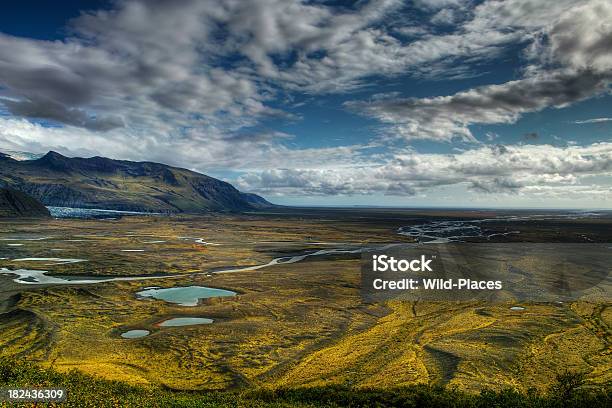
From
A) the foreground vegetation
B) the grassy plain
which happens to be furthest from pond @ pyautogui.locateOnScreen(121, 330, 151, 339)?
Result: the foreground vegetation

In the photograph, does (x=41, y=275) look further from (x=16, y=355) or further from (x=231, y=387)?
(x=231, y=387)

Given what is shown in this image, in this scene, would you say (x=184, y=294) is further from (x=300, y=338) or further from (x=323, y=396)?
(x=323, y=396)

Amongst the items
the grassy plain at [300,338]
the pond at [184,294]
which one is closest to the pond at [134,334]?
the grassy plain at [300,338]

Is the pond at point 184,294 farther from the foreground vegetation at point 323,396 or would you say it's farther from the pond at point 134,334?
the foreground vegetation at point 323,396

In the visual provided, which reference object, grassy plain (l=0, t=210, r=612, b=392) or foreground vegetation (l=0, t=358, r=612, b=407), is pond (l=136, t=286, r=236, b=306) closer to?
grassy plain (l=0, t=210, r=612, b=392)

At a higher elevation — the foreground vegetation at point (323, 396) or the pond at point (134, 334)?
the foreground vegetation at point (323, 396)

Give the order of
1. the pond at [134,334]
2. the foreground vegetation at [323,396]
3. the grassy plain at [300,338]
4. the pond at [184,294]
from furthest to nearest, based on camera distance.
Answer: the pond at [184,294], the pond at [134,334], the grassy plain at [300,338], the foreground vegetation at [323,396]

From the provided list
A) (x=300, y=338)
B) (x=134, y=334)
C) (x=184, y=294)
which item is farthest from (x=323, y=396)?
(x=184, y=294)

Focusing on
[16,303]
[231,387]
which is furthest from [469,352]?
[16,303]
